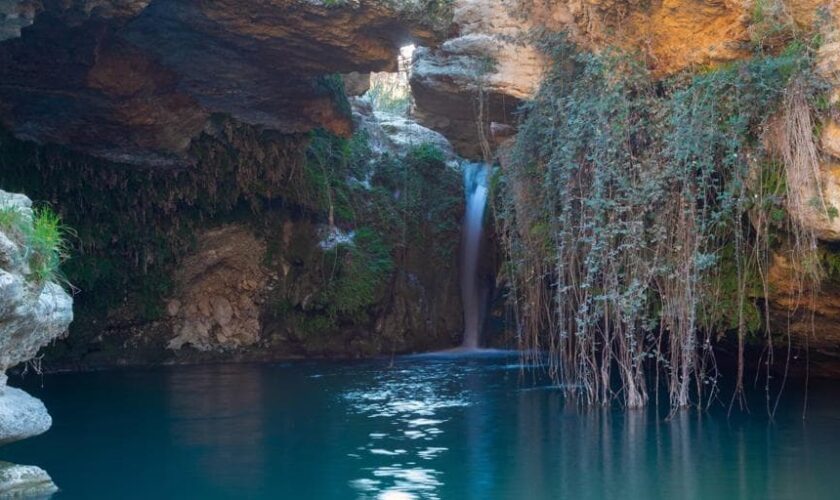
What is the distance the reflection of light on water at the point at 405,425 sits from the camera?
6.92 metres

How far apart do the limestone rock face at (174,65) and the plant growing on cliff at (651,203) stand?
214 centimetres

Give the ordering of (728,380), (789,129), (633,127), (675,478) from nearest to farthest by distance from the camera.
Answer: (675,478) < (789,129) < (633,127) < (728,380)

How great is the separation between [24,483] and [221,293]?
10478 millimetres

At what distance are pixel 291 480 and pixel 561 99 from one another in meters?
5.51

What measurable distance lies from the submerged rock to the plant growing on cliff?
527cm

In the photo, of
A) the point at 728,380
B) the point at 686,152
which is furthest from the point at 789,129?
the point at 728,380

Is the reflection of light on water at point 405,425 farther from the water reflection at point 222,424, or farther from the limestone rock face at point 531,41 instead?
the limestone rock face at point 531,41

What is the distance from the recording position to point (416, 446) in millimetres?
8297

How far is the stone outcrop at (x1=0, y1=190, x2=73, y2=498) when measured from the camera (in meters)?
6.10

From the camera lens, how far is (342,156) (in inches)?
688

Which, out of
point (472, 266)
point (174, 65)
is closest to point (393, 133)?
point (472, 266)

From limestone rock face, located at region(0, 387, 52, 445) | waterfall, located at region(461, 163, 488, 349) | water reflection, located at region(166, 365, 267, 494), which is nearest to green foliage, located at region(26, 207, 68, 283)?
limestone rock face, located at region(0, 387, 52, 445)

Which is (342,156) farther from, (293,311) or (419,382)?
(419,382)

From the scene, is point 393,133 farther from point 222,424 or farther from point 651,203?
point 222,424
